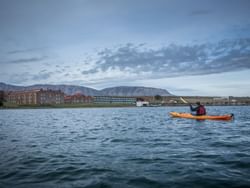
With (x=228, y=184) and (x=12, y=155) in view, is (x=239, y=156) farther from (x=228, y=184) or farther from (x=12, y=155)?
(x=12, y=155)

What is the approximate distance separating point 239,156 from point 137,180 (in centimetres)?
607

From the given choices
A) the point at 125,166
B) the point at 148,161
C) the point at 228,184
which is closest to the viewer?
the point at 228,184

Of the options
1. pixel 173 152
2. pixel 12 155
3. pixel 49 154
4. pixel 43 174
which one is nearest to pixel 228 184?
pixel 173 152

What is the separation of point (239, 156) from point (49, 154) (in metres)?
9.42

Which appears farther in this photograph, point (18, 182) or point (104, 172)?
point (104, 172)

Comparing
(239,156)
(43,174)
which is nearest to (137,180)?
(43,174)

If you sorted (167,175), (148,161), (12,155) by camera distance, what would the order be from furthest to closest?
(12,155), (148,161), (167,175)

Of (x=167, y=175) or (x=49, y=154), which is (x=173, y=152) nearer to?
(x=167, y=175)

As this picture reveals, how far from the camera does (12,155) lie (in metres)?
11.9

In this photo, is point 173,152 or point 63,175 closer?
point 63,175

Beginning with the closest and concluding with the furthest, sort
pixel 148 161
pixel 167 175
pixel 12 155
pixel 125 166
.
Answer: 1. pixel 167 175
2. pixel 125 166
3. pixel 148 161
4. pixel 12 155

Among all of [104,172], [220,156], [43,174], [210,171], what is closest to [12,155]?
[43,174]

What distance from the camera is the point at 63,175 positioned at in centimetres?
838

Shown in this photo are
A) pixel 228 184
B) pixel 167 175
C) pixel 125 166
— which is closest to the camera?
pixel 228 184
